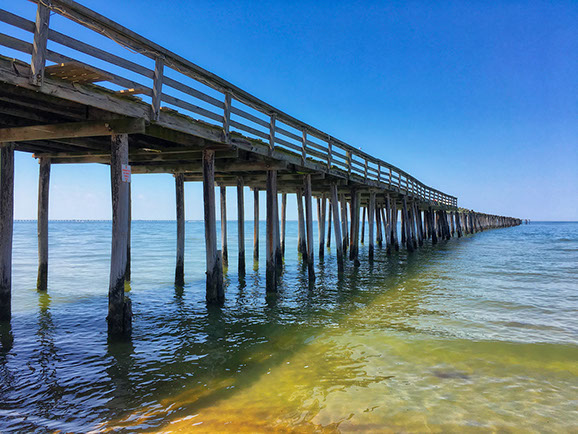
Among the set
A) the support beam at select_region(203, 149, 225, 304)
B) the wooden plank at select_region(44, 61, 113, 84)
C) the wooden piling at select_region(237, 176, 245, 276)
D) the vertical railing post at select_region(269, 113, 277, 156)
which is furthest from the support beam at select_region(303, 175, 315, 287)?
the wooden plank at select_region(44, 61, 113, 84)

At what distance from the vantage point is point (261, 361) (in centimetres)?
570

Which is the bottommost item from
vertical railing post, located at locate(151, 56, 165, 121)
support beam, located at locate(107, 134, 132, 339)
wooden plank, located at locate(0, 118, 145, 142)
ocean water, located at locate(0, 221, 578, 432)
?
ocean water, located at locate(0, 221, 578, 432)

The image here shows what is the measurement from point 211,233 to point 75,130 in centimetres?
362

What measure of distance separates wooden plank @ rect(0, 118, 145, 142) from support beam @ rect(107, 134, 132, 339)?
0.71 feet

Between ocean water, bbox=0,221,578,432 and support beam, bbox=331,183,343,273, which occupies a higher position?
support beam, bbox=331,183,343,273

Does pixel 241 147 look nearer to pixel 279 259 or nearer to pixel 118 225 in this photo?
pixel 118 225

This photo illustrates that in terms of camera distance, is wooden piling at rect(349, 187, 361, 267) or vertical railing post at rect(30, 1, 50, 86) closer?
vertical railing post at rect(30, 1, 50, 86)

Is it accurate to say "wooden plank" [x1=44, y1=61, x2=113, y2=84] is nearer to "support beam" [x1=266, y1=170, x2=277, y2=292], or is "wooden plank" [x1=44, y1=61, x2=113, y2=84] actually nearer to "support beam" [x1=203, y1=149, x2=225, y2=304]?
"support beam" [x1=203, y1=149, x2=225, y2=304]

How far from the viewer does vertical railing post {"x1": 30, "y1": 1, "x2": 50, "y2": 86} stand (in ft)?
15.3

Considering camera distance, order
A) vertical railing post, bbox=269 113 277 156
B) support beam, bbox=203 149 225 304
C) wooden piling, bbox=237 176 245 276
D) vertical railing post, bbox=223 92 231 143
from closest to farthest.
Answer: vertical railing post, bbox=223 92 231 143 < support beam, bbox=203 149 225 304 < vertical railing post, bbox=269 113 277 156 < wooden piling, bbox=237 176 245 276

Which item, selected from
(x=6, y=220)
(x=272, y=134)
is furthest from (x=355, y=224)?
(x=6, y=220)

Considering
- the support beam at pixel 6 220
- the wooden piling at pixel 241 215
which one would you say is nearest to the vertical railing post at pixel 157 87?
the support beam at pixel 6 220

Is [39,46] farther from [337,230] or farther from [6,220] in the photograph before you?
[337,230]

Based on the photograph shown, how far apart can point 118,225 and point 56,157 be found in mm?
4767
